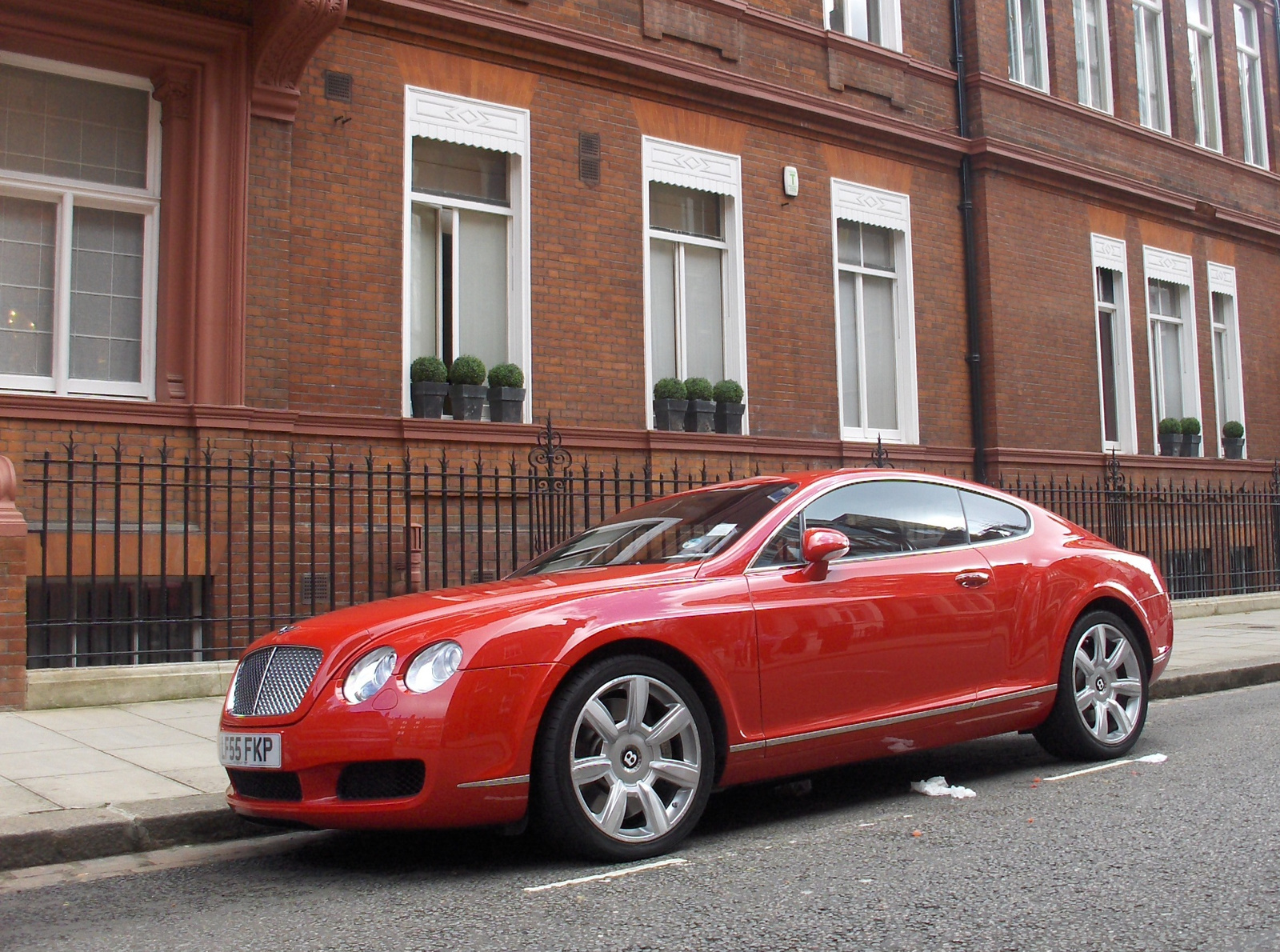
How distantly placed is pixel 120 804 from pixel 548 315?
6865 mm

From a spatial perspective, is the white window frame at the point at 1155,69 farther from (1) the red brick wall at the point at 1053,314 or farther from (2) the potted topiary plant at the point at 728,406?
(2) the potted topiary plant at the point at 728,406

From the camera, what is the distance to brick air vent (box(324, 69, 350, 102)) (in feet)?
33.6

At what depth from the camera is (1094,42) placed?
56.2ft

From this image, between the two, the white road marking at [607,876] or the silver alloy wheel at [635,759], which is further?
the silver alloy wheel at [635,759]

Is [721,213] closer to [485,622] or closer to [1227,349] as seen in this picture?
[485,622]

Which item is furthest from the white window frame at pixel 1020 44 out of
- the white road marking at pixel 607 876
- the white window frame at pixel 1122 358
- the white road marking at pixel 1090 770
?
the white road marking at pixel 607 876

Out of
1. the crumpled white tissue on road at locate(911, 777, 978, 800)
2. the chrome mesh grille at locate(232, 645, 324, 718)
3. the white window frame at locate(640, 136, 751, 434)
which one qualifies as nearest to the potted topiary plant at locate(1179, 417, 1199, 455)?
the white window frame at locate(640, 136, 751, 434)

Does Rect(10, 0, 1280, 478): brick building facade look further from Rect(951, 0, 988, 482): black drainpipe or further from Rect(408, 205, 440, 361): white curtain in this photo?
Rect(408, 205, 440, 361): white curtain

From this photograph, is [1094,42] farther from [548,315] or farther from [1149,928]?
[1149,928]

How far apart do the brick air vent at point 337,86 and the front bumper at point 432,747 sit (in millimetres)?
7247

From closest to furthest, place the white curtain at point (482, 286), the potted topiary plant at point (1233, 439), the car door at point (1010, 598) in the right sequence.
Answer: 1. the car door at point (1010, 598)
2. the white curtain at point (482, 286)
3. the potted topiary plant at point (1233, 439)

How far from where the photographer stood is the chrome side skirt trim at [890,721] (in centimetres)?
486

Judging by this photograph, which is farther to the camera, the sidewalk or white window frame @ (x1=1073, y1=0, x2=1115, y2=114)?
white window frame @ (x1=1073, y1=0, x2=1115, y2=114)

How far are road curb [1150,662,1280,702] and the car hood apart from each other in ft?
17.9
